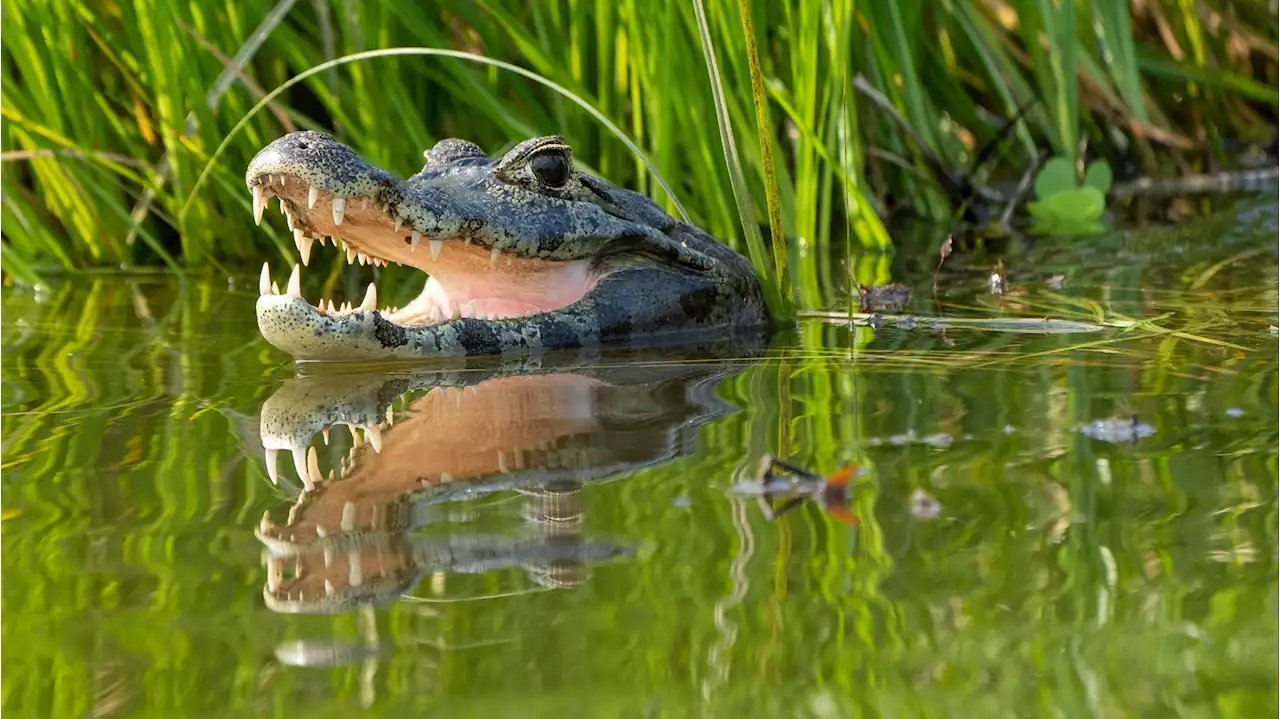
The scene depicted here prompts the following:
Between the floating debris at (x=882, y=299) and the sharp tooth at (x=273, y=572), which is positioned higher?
the floating debris at (x=882, y=299)

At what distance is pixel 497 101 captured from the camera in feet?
20.3

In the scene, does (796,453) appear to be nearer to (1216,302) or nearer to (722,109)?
(722,109)

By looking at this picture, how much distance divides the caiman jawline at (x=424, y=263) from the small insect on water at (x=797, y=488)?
170 cm

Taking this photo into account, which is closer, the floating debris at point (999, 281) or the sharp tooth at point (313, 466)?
the sharp tooth at point (313, 466)

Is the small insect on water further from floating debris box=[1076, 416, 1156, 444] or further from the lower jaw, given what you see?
the lower jaw

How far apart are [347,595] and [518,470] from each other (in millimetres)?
752

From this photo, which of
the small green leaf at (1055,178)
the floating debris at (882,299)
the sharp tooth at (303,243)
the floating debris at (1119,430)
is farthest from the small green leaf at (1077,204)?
the floating debris at (1119,430)

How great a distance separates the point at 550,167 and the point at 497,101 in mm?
1711

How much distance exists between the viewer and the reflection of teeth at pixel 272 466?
2967 mm

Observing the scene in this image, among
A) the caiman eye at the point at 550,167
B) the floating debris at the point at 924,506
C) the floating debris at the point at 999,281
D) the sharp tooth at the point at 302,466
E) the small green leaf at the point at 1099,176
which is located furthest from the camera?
the small green leaf at the point at 1099,176

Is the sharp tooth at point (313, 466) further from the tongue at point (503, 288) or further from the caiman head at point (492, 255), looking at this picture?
the tongue at point (503, 288)

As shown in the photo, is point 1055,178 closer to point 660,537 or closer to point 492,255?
point 492,255

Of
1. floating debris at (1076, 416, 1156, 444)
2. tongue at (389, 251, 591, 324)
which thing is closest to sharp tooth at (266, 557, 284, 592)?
floating debris at (1076, 416, 1156, 444)

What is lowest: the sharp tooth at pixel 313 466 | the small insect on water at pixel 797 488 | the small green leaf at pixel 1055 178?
the small insect on water at pixel 797 488
